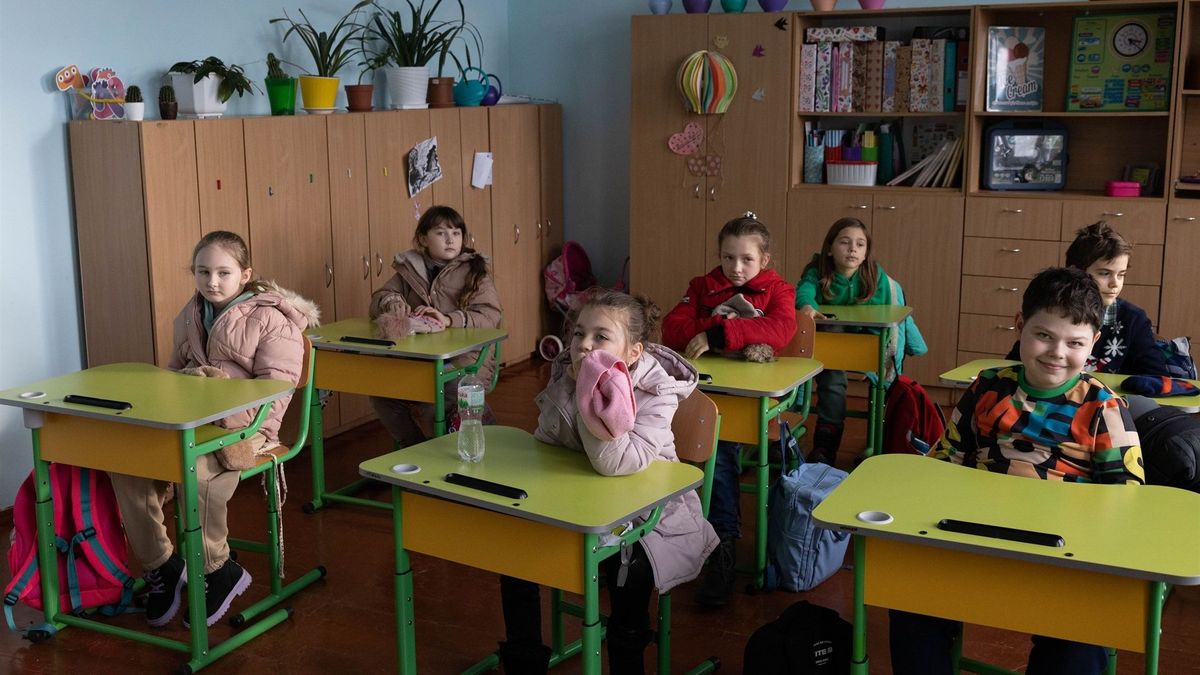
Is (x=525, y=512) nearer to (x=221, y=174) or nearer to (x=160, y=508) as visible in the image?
(x=160, y=508)

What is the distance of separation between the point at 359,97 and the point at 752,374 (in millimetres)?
2790

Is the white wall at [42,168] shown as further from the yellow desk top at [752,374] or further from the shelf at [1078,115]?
the shelf at [1078,115]

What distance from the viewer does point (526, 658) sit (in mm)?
2834

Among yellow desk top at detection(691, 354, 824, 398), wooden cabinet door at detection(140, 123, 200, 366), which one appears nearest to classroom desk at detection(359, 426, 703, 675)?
yellow desk top at detection(691, 354, 824, 398)

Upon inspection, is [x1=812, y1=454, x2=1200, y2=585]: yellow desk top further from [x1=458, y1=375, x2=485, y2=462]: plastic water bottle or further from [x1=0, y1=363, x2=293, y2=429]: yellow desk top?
[x1=0, y1=363, x2=293, y2=429]: yellow desk top

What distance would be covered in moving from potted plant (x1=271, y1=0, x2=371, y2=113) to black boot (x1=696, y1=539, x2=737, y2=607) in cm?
275

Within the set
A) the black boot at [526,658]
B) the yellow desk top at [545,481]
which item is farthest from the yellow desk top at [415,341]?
the black boot at [526,658]

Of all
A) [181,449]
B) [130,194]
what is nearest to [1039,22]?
[130,194]

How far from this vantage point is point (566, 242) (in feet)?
23.6

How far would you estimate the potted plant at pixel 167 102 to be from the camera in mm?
4427

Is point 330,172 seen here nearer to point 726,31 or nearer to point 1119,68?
point 726,31

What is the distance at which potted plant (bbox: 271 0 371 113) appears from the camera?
5148 millimetres

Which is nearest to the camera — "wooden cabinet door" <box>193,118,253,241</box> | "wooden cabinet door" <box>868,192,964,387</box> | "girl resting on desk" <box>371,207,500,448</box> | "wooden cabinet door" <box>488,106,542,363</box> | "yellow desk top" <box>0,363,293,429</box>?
"yellow desk top" <box>0,363,293,429</box>

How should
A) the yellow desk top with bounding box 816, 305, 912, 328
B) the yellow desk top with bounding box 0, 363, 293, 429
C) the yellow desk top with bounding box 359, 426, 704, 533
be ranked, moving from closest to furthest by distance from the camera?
1. the yellow desk top with bounding box 359, 426, 704, 533
2. the yellow desk top with bounding box 0, 363, 293, 429
3. the yellow desk top with bounding box 816, 305, 912, 328
